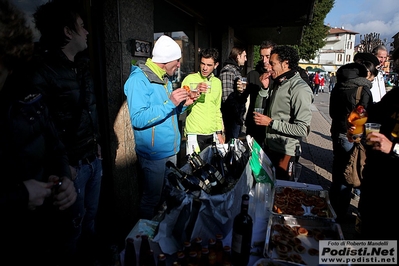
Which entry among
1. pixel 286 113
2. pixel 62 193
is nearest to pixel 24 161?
pixel 62 193

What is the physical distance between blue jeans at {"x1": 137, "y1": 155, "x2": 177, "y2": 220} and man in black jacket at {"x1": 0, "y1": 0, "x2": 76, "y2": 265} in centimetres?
102

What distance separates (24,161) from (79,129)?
0.72 metres

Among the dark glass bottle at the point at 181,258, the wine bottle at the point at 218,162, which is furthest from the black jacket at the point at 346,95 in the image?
the dark glass bottle at the point at 181,258

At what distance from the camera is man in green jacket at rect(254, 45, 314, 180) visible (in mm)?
2639

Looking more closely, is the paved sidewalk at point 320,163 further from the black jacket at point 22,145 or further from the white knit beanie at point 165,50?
the black jacket at point 22,145

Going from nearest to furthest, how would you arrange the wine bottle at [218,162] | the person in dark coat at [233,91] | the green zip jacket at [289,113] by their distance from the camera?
the wine bottle at [218,162] → the green zip jacket at [289,113] → the person in dark coat at [233,91]

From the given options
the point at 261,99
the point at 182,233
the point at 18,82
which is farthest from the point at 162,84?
the point at 261,99

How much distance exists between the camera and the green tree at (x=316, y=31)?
27.2 m

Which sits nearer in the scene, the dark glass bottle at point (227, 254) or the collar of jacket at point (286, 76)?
the dark glass bottle at point (227, 254)

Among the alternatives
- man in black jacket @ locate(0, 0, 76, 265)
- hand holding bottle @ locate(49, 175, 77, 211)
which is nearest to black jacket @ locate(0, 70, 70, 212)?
man in black jacket @ locate(0, 0, 76, 265)

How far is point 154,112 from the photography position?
2.34 metres

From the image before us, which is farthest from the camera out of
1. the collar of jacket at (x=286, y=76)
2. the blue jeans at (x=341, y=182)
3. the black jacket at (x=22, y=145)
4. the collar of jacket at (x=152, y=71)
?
the blue jeans at (x=341, y=182)

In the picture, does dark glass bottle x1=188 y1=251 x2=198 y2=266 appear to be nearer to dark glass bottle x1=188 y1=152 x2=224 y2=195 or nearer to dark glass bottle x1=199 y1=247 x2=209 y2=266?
dark glass bottle x1=199 y1=247 x2=209 y2=266

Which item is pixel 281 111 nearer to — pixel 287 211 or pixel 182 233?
pixel 287 211
